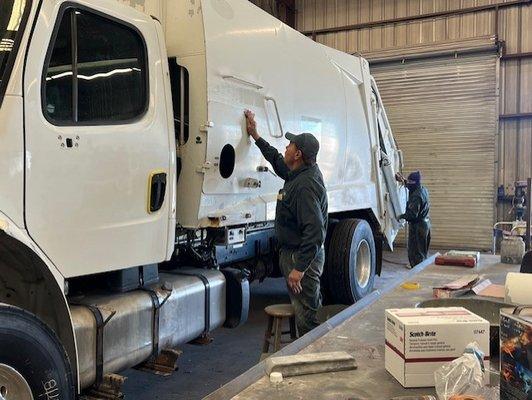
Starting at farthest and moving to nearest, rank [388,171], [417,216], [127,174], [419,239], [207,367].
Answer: [419,239]
[417,216]
[388,171]
[207,367]
[127,174]

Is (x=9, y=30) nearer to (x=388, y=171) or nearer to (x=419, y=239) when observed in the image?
(x=388, y=171)

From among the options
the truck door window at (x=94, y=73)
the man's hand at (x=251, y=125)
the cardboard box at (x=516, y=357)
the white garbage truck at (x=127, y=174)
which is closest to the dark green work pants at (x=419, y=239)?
the white garbage truck at (x=127, y=174)

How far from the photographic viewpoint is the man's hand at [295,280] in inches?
130

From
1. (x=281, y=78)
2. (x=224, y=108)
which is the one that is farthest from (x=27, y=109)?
(x=281, y=78)

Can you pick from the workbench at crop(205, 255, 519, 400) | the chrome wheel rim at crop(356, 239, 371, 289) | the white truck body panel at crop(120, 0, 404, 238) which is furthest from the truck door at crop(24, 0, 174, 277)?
the chrome wheel rim at crop(356, 239, 371, 289)

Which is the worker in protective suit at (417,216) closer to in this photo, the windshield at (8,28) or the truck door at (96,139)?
the truck door at (96,139)

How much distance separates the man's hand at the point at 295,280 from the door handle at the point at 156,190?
1013mm

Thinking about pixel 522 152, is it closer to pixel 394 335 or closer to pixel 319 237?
pixel 319 237

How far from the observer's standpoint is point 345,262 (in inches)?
190

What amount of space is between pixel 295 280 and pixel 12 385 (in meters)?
1.77

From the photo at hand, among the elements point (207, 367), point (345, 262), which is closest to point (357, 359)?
point (207, 367)

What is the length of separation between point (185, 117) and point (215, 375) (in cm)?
182

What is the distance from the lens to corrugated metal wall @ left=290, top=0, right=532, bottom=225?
968 centimetres

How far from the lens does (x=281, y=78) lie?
395 centimetres
